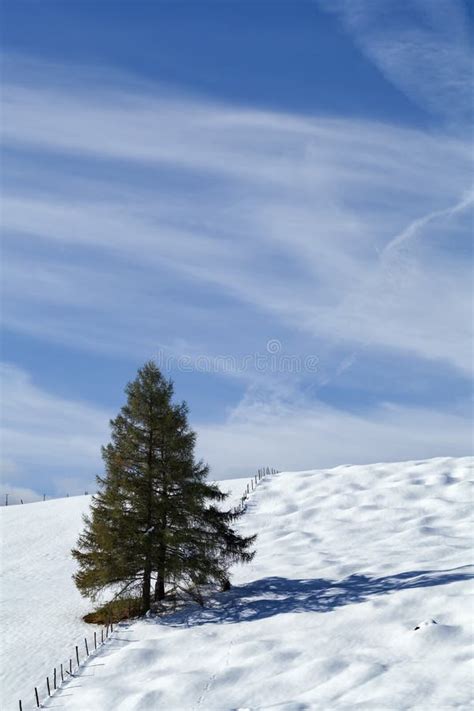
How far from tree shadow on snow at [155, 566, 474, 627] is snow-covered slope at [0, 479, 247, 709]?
4.89m

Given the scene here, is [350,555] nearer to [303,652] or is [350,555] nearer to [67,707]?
[303,652]

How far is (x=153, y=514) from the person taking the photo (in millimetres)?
30391

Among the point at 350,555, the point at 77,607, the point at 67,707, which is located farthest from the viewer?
the point at 350,555

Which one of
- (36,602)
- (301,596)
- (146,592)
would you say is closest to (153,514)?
(146,592)

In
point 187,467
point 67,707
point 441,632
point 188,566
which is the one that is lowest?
point 67,707

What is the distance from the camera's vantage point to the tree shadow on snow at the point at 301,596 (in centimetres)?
2766

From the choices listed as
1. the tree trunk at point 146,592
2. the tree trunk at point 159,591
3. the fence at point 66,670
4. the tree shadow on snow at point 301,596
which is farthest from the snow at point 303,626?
the tree trunk at point 159,591

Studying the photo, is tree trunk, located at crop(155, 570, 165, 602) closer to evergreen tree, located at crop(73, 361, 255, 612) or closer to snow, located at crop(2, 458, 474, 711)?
evergreen tree, located at crop(73, 361, 255, 612)

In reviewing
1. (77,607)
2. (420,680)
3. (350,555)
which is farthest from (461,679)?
(77,607)

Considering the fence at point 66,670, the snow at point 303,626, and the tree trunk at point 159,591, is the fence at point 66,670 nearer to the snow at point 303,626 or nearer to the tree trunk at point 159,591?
the snow at point 303,626

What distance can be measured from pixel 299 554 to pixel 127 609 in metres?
10.9

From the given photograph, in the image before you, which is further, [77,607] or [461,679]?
[77,607]

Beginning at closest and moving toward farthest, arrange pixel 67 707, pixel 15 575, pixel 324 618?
pixel 67 707 < pixel 324 618 < pixel 15 575

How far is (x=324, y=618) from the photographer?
25781mm
